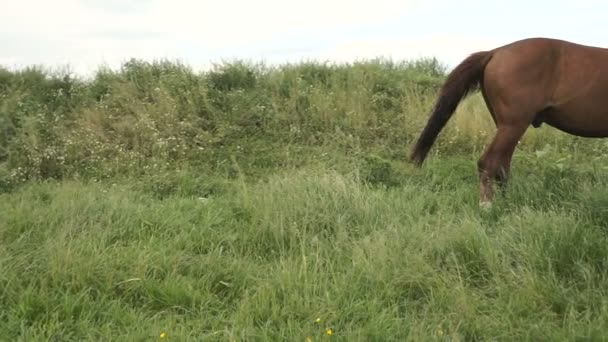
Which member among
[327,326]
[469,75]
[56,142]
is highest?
[469,75]

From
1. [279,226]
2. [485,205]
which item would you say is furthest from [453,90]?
[279,226]

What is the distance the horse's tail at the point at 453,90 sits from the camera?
5344mm

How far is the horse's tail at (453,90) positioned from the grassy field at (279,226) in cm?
44

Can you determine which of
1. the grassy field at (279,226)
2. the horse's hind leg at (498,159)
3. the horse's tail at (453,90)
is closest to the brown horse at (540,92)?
the horse's hind leg at (498,159)

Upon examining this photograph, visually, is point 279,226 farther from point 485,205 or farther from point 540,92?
point 540,92

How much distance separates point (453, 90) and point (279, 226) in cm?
240

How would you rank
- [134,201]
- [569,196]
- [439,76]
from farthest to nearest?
[439,76], [134,201], [569,196]

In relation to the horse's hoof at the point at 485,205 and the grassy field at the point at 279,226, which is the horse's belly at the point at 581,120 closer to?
the grassy field at the point at 279,226

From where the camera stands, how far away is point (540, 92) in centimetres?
501

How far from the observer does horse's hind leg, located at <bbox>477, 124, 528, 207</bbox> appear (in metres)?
5.02

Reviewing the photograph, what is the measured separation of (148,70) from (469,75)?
528 cm

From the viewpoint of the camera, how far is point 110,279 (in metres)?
3.25

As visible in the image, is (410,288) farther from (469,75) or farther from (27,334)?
(469,75)

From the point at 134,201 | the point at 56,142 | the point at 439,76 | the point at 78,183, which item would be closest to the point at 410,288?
the point at 134,201
